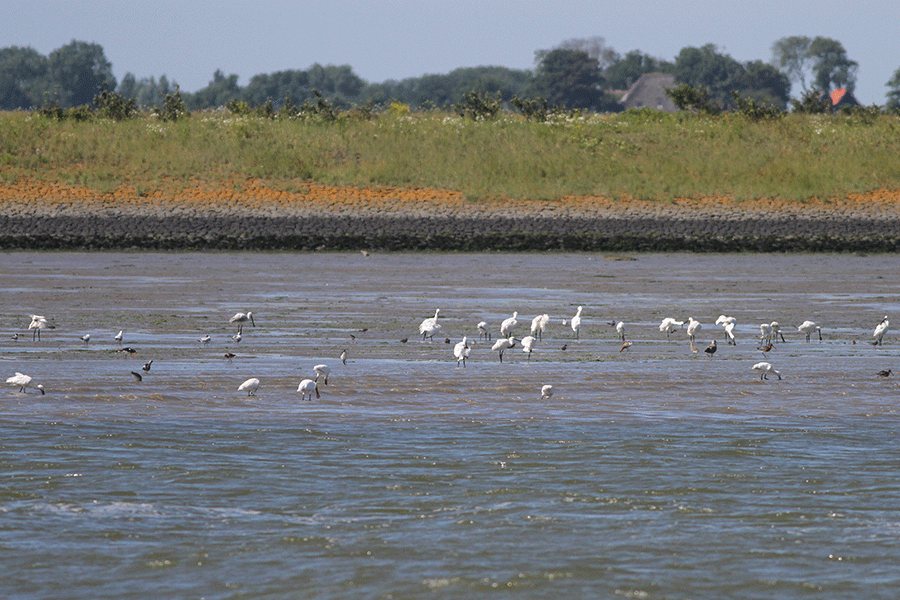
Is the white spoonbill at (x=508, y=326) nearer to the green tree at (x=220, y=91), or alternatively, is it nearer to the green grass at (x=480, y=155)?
the green grass at (x=480, y=155)

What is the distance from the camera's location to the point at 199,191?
133ft

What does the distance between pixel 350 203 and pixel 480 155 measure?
272 inches

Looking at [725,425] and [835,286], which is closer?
[725,425]

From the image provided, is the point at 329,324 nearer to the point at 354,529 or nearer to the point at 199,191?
the point at 354,529

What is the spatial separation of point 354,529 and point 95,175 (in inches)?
1478

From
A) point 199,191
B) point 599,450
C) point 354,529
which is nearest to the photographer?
point 354,529

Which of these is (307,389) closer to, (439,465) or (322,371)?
(322,371)

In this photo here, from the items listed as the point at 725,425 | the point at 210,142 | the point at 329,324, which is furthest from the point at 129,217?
the point at 725,425

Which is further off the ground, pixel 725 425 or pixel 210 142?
pixel 210 142

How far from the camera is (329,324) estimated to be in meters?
16.8

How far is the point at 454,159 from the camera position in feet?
144

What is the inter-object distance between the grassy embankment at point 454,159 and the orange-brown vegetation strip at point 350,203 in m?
0.14

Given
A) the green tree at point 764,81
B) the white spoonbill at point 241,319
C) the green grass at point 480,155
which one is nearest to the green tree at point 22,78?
the green tree at point 764,81

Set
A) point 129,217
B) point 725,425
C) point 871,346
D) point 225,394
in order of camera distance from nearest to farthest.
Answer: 1. point 725,425
2. point 225,394
3. point 871,346
4. point 129,217
